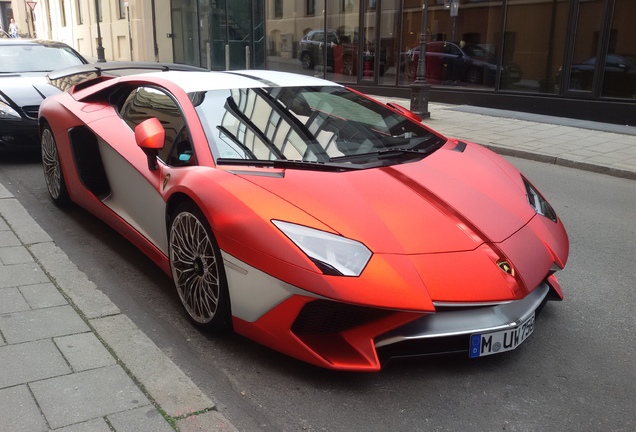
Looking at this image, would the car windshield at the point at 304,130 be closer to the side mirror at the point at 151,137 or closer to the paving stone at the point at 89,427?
the side mirror at the point at 151,137

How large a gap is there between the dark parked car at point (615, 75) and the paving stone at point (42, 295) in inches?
432

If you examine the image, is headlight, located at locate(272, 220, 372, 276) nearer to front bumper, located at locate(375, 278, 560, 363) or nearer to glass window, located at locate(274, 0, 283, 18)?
front bumper, located at locate(375, 278, 560, 363)

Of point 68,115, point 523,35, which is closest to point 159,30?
point 523,35

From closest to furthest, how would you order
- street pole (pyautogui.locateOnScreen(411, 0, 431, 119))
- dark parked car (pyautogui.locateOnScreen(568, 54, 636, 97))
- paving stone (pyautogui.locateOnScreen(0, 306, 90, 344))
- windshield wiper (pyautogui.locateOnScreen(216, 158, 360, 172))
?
paving stone (pyautogui.locateOnScreen(0, 306, 90, 344))
windshield wiper (pyautogui.locateOnScreen(216, 158, 360, 172))
dark parked car (pyautogui.locateOnScreen(568, 54, 636, 97))
street pole (pyautogui.locateOnScreen(411, 0, 431, 119))

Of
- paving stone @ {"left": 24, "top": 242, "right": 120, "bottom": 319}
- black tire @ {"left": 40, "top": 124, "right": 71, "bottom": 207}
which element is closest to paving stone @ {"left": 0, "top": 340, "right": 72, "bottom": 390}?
paving stone @ {"left": 24, "top": 242, "right": 120, "bottom": 319}

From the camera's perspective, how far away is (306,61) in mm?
18578

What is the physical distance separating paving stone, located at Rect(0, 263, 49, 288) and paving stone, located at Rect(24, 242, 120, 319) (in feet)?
0.20

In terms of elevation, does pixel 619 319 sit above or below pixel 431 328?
below

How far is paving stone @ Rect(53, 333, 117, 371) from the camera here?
2740mm

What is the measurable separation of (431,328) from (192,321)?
137 cm

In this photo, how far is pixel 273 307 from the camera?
2.74 metres

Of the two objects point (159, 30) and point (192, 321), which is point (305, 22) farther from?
point (192, 321)

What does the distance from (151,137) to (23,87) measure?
472cm

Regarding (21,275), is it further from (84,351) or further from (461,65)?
(461,65)
